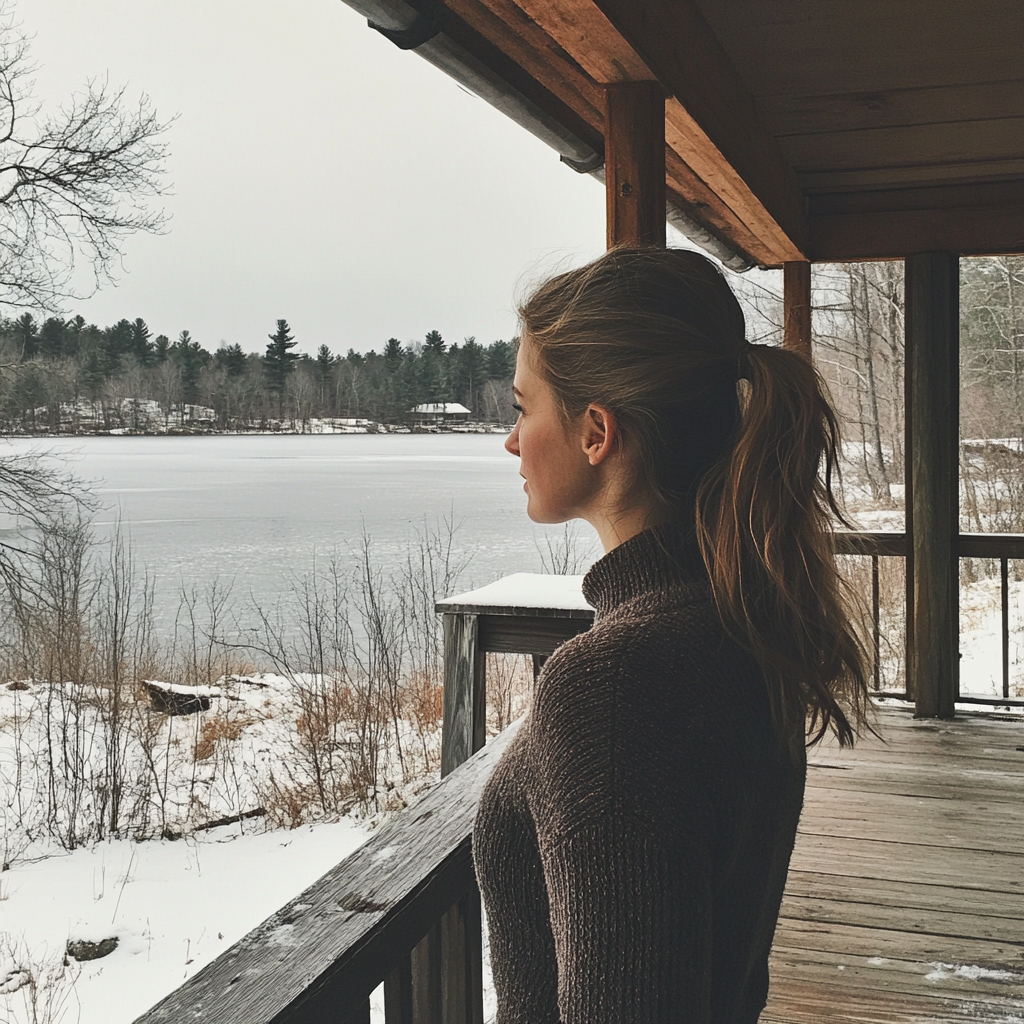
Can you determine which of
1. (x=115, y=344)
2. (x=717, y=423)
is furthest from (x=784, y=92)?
(x=115, y=344)

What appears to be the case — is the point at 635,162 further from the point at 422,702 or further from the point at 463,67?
the point at 422,702

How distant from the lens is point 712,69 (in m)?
2.19

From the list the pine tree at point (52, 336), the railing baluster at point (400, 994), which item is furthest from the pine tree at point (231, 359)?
the railing baluster at point (400, 994)

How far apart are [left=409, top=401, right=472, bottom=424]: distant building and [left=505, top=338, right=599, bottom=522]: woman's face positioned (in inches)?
731

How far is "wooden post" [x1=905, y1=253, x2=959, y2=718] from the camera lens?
153 inches

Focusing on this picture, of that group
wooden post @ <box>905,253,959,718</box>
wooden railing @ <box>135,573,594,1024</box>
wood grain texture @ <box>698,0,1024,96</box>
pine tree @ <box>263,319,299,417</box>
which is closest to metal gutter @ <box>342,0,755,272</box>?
wood grain texture @ <box>698,0,1024,96</box>

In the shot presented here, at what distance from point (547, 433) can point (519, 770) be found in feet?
0.99

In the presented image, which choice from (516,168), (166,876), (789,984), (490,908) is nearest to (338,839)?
(166,876)

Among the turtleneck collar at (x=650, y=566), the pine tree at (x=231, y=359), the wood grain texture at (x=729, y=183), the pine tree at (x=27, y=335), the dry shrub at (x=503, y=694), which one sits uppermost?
the pine tree at (x=231, y=359)

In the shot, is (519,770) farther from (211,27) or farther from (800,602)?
(211,27)

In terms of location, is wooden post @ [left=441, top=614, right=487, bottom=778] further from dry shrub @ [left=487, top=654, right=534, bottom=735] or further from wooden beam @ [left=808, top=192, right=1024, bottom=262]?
dry shrub @ [left=487, top=654, right=534, bottom=735]

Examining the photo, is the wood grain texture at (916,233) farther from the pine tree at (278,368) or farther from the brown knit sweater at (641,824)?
the pine tree at (278,368)

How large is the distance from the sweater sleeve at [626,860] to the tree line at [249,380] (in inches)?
558

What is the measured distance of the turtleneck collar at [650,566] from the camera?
0.81m
